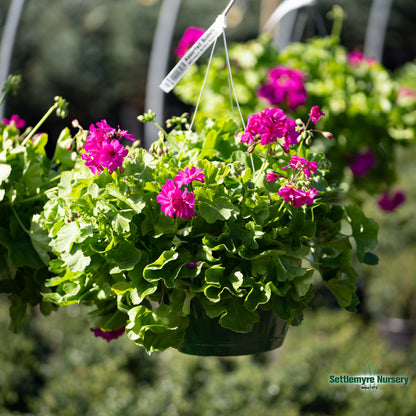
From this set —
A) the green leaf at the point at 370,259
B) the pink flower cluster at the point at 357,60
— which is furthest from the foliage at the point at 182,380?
the green leaf at the point at 370,259

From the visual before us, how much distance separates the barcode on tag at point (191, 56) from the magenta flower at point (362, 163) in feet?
5.42

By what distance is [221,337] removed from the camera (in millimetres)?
1147

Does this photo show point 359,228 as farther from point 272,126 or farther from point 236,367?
point 236,367

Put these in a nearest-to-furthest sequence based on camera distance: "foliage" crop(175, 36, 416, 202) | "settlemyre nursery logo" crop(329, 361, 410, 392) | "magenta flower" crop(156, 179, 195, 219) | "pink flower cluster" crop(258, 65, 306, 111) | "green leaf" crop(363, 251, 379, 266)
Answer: "magenta flower" crop(156, 179, 195, 219), "green leaf" crop(363, 251, 379, 266), "settlemyre nursery logo" crop(329, 361, 410, 392), "pink flower cluster" crop(258, 65, 306, 111), "foliage" crop(175, 36, 416, 202)

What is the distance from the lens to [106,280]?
3.53ft

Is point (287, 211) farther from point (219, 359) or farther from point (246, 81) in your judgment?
point (219, 359)

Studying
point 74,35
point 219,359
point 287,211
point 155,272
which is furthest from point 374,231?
point 74,35

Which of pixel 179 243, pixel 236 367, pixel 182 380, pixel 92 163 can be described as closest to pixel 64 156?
pixel 92 163

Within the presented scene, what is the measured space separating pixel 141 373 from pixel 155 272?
2.92 m

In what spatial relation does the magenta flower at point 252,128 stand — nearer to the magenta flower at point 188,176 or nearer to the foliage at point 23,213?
the magenta flower at point 188,176

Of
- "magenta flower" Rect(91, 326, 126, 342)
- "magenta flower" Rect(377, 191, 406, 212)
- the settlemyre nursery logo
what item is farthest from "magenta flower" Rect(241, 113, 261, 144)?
"magenta flower" Rect(377, 191, 406, 212)

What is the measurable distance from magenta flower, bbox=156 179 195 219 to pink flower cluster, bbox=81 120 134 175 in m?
0.10

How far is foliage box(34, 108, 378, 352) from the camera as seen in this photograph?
3.32 feet

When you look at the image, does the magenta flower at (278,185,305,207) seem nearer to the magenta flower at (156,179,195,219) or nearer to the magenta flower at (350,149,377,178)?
the magenta flower at (156,179,195,219)
